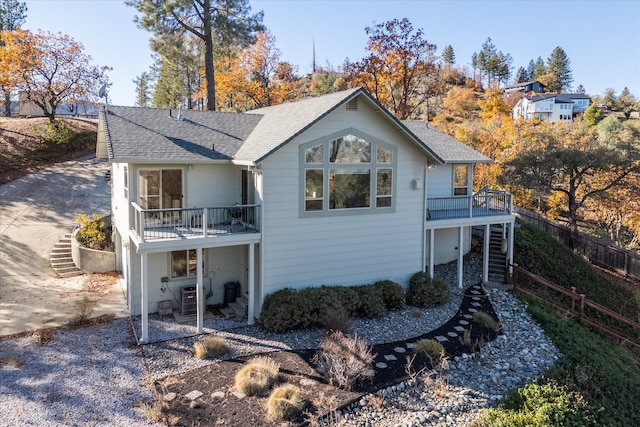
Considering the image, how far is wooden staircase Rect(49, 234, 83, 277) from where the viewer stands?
58.9 feet

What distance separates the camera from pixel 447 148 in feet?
63.2

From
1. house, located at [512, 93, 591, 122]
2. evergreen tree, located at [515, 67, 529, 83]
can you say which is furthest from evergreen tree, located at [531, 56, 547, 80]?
house, located at [512, 93, 591, 122]

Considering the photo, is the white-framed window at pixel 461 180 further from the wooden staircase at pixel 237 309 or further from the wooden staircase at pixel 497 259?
the wooden staircase at pixel 237 309

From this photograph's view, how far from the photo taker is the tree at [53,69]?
31500 millimetres

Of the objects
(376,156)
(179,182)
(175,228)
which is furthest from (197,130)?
(376,156)

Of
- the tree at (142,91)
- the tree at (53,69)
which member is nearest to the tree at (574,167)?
the tree at (53,69)

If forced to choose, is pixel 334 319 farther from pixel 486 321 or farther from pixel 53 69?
pixel 53 69

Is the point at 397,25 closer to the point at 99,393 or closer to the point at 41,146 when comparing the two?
the point at 41,146

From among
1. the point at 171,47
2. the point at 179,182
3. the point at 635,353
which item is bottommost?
the point at 635,353

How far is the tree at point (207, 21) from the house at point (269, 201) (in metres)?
14.5

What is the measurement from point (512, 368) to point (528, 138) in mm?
22643

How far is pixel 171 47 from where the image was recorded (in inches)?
1161

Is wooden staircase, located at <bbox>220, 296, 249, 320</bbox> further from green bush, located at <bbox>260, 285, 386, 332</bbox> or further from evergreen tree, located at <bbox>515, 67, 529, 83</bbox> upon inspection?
evergreen tree, located at <bbox>515, 67, 529, 83</bbox>

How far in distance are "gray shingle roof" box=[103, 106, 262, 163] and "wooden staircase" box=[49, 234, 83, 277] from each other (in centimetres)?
727
